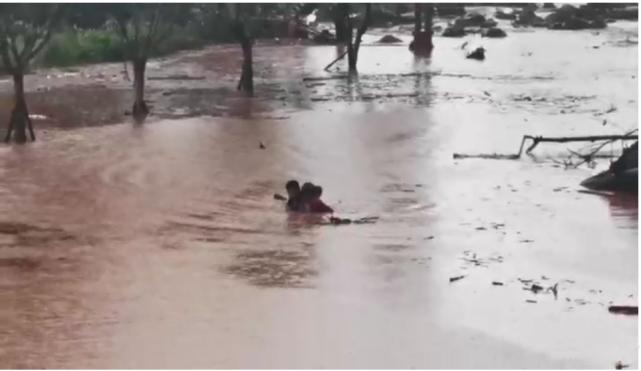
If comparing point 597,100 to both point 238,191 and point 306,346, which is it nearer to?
point 238,191

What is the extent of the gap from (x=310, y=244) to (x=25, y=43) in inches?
453

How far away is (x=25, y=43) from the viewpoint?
22.0 metres

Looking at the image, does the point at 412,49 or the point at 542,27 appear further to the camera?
the point at 542,27

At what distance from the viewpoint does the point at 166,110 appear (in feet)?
91.3

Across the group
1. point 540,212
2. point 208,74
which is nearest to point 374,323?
point 540,212

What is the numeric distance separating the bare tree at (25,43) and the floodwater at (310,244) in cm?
60

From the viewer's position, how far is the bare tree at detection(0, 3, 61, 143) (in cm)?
2078

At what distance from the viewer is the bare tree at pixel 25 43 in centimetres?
2078

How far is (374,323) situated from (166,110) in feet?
63.0

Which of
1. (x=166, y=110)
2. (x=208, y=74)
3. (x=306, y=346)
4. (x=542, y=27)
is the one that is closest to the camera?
(x=306, y=346)

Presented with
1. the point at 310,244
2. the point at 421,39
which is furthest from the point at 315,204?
the point at 421,39

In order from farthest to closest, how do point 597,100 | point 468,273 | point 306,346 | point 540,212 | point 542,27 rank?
point 542,27 → point 597,100 → point 540,212 → point 468,273 → point 306,346

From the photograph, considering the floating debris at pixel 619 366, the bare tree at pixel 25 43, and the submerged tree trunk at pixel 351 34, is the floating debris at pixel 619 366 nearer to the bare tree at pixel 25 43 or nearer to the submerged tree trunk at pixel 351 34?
the bare tree at pixel 25 43

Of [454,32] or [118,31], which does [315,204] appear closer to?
[118,31]
